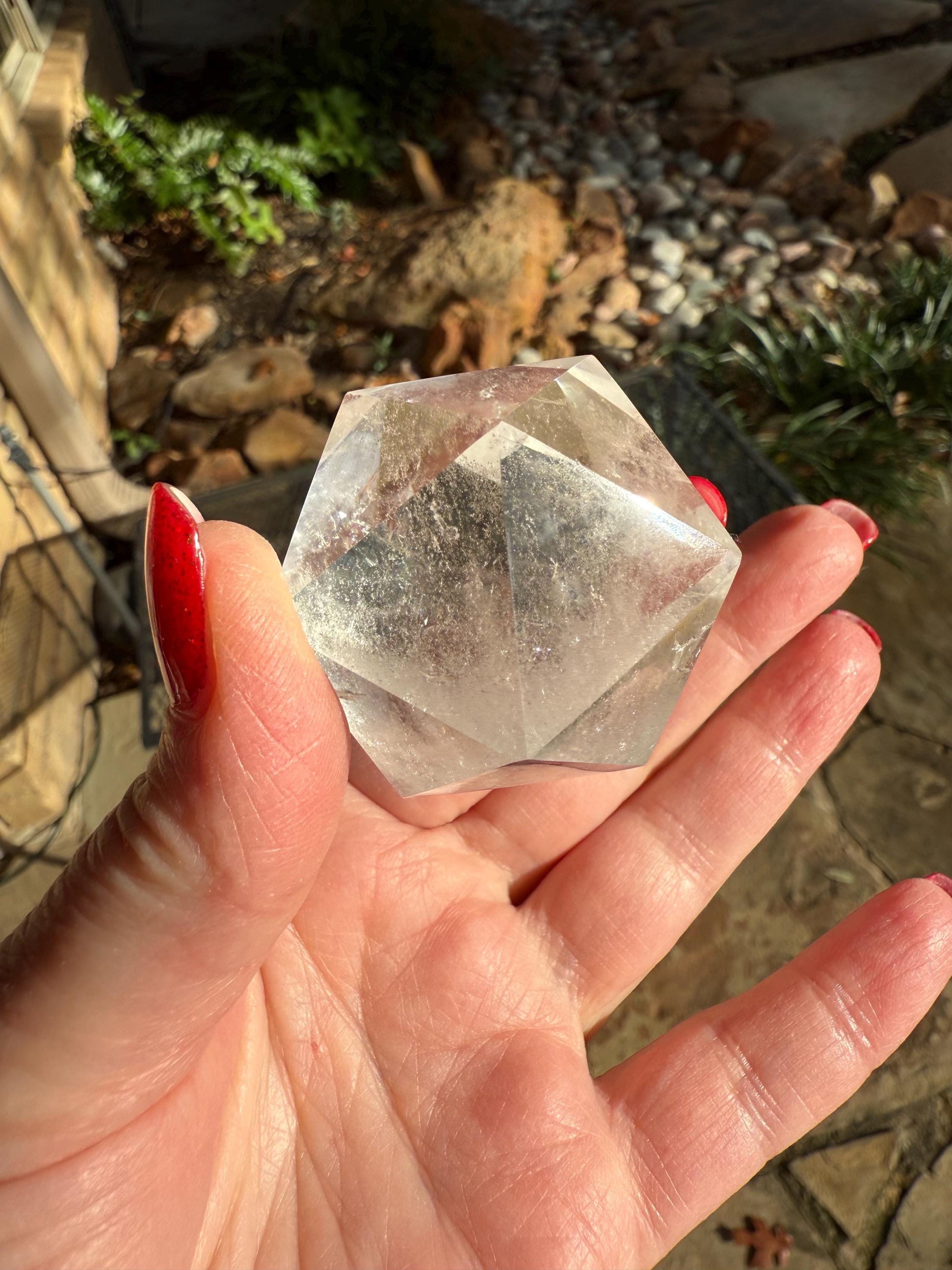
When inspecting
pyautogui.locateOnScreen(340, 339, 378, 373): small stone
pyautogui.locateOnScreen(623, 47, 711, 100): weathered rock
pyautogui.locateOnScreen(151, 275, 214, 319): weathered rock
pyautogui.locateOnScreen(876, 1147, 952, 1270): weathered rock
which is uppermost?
pyautogui.locateOnScreen(151, 275, 214, 319): weathered rock

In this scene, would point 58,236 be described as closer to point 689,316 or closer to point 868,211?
point 689,316

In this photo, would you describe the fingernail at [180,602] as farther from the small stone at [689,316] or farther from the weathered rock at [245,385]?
the small stone at [689,316]

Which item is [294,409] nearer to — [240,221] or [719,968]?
[240,221]

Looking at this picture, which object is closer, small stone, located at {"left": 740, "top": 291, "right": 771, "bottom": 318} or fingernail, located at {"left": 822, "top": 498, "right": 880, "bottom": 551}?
fingernail, located at {"left": 822, "top": 498, "right": 880, "bottom": 551}

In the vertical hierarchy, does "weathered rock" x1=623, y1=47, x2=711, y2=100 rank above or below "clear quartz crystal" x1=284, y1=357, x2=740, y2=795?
below

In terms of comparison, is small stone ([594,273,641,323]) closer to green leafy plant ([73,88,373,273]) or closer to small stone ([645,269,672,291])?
small stone ([645,269,672,291])

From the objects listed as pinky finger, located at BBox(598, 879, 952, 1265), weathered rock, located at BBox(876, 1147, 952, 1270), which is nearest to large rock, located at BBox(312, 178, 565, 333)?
pinky finger, located at BBox(598, 879, 952, 1265)

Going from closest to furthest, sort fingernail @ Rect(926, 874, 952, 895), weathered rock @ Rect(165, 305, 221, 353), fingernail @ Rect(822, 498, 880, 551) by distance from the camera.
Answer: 1. fingernail @ Rect(926, 874, 952, 895)
2. fingernail @ Rect(822, 498, 880, 551)
3. weathered rock @ Rect(165, 305, 221, 353)
